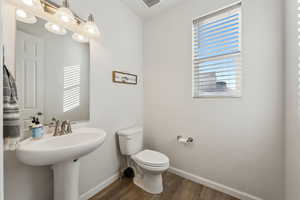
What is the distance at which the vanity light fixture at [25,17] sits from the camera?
96 centimetres

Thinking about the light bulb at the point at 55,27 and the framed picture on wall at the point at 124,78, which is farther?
the framed picture on wall at the point at 124,78

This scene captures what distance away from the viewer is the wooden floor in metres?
1.43

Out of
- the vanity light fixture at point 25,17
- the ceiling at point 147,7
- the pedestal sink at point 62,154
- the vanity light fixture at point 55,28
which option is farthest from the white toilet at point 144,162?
the ceiling at point 147,7

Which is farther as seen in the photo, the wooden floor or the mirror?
the wooden floor

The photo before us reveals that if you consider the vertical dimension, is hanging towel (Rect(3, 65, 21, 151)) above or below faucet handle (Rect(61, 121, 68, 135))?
above

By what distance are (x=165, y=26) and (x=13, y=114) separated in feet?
6.55

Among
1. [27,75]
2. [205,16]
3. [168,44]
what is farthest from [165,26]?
[27,75]

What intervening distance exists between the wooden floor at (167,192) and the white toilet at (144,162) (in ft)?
0.26

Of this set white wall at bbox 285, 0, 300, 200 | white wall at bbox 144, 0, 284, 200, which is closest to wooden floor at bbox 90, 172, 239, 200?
white wall at bbox 144, 0, 284, 200

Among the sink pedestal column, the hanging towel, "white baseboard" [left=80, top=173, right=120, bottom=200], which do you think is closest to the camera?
the hanging towel

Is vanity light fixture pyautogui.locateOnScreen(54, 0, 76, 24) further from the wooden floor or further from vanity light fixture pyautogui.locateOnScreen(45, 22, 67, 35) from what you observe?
the wooden floor

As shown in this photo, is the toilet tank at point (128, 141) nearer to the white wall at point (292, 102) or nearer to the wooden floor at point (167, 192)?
the wooden floor at point (167, 192)

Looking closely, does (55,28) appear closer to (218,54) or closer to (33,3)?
(33,3)

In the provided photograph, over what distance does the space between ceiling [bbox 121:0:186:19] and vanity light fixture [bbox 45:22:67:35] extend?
103 centimetres
